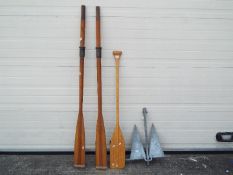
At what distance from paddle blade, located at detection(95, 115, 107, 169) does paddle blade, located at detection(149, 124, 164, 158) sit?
0.70m

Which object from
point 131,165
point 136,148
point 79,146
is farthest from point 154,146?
point 79,146

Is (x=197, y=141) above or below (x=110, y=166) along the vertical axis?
above

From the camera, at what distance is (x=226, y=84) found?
405 cm

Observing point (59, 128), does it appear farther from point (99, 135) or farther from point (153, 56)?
point (153, 56)

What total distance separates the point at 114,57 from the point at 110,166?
5.18ft

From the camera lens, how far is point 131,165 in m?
3.83

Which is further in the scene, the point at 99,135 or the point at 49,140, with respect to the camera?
the point at 49,140

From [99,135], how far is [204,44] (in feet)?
6.75

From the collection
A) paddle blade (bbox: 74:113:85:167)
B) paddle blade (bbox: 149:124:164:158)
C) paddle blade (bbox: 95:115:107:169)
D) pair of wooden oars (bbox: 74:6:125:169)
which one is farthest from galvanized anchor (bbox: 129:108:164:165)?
paddle blade (bbox: 74:113:85:167)

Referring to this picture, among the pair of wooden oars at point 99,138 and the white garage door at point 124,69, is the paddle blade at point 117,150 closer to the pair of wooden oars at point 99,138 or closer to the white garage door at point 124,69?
the pair of wooden oars at point 99,138

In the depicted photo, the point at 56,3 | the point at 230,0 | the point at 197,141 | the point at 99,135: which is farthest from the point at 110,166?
the point at 230,0

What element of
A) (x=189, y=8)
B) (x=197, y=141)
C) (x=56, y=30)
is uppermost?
(x=189, y=8)

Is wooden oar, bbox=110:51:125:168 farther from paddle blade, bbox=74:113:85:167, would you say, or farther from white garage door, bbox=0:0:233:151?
paddle blade, bbox=74:113:85:167

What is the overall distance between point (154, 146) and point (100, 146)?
830 millimetres
